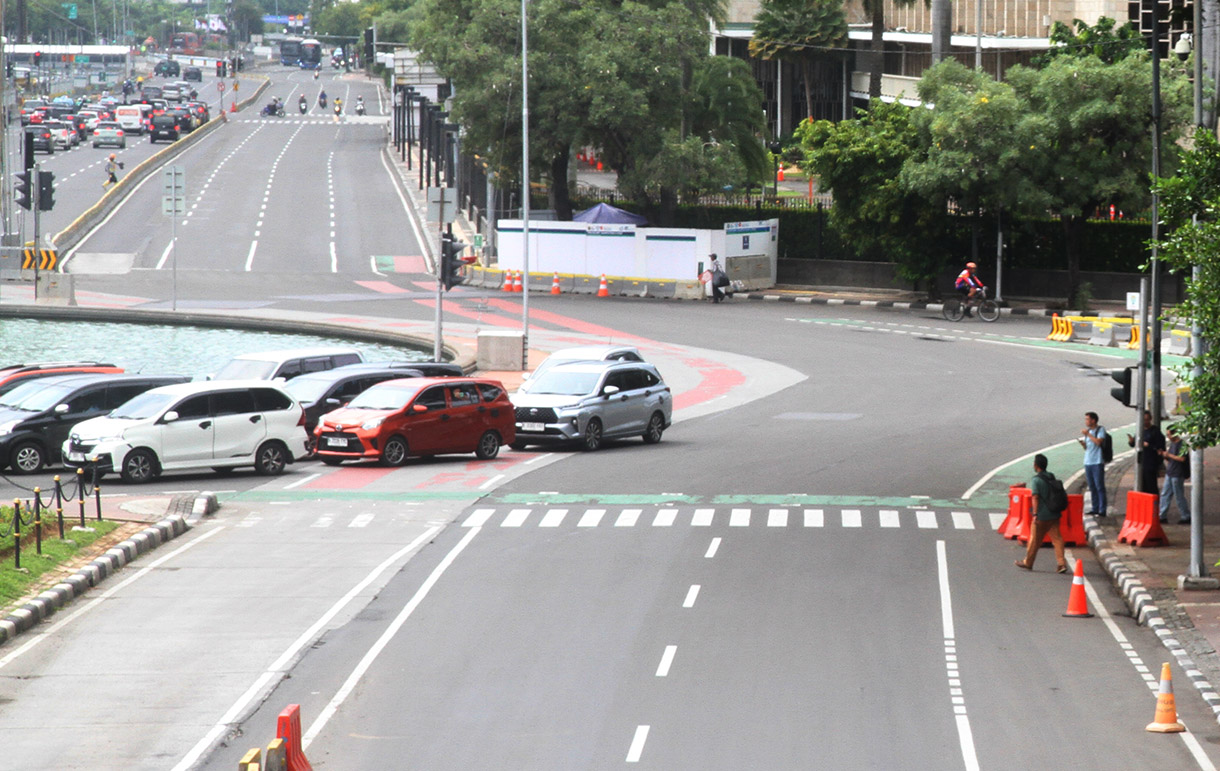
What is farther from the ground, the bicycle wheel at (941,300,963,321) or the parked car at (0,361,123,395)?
the bicycle wheel at (941,300,963,321)

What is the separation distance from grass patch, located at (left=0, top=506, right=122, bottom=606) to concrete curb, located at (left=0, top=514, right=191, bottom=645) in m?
0.31

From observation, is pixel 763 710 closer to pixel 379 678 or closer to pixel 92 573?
pixel 379 678

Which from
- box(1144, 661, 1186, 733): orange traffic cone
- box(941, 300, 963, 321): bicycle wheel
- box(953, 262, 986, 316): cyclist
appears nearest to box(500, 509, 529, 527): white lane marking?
box(1144, 661, 1186, 733): orange traffic cone

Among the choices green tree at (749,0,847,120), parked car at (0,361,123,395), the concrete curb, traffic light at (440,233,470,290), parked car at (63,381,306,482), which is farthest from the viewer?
green tree at (749,0,847,120)

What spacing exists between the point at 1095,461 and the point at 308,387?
1502 centimetres

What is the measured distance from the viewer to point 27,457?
26750 millimetres

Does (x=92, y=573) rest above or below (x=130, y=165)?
below

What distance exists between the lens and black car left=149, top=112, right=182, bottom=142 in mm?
107250

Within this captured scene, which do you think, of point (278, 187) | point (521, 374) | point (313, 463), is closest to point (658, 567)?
point (313, 463)

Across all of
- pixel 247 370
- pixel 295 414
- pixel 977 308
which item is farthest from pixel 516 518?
pixel 977 308

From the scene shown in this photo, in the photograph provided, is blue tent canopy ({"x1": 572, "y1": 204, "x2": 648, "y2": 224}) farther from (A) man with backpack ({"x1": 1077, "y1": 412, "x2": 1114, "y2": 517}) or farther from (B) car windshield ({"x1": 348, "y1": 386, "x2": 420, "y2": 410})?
(A) man with backpack ({"x1": 1077, "y1": 412, "x2": 1114, "y2": 517})

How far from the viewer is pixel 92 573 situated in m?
18.5

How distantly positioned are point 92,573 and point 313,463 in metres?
10.7

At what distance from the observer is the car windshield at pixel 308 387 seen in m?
30.7
